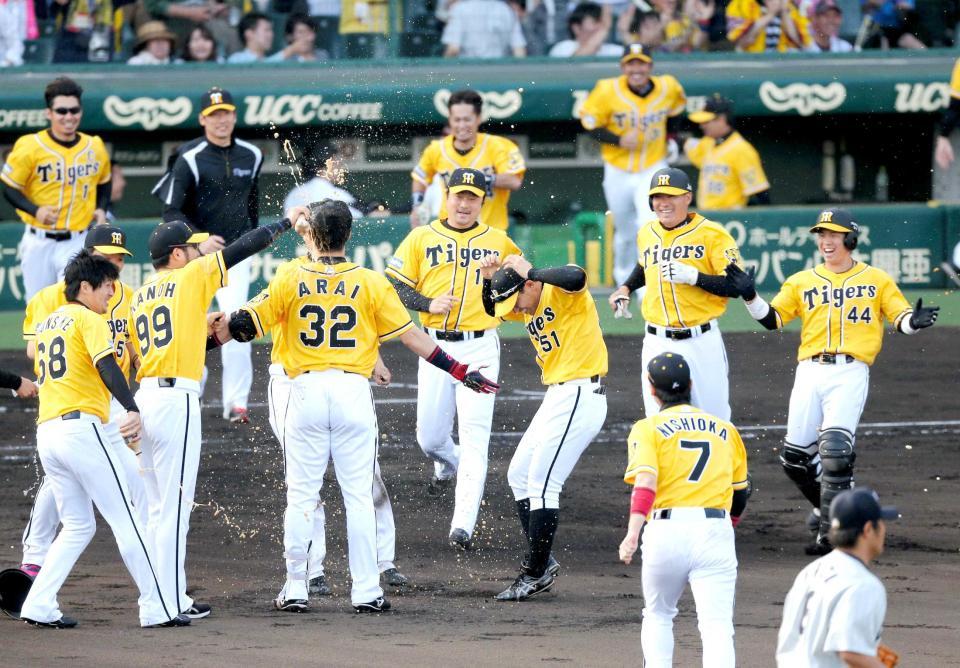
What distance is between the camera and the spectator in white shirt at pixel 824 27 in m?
19.7

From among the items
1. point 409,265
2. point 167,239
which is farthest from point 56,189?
point 167,239

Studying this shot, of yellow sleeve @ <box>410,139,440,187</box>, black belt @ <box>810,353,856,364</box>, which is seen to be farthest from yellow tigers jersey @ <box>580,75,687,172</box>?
black belt @ <box>810,353,856,364</box>

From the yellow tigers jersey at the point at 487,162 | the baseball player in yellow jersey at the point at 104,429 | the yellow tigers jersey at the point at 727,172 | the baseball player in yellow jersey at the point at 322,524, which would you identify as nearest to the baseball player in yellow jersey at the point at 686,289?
the baseball player in yellow jersey at the point at 322,524

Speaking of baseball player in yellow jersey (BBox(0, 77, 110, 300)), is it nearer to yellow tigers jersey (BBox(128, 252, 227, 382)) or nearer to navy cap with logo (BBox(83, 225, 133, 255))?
navy cap with logo (BBox(83, 225, 133, 255))

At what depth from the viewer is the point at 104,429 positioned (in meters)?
7.55

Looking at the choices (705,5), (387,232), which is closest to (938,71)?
(705,5)

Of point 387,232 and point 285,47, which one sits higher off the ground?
point 285,47

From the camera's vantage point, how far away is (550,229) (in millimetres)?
18547

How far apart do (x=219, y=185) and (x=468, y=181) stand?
314cm

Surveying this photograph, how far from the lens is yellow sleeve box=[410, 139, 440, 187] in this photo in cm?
1279

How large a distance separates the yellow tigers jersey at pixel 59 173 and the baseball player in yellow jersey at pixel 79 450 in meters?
5.93

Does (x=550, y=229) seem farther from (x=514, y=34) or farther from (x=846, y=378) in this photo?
(x=846, y=378)

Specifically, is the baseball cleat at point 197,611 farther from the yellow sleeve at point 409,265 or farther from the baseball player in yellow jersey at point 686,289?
the baseball player in yellow jersey at point 686,289

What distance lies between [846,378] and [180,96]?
1111 cm
